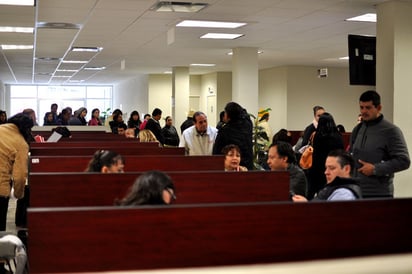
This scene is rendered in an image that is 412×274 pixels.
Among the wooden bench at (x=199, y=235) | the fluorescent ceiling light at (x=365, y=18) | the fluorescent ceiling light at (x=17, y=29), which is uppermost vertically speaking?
the fluorescent ceiling light at (x=17, y=29)

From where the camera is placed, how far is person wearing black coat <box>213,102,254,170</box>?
596cm

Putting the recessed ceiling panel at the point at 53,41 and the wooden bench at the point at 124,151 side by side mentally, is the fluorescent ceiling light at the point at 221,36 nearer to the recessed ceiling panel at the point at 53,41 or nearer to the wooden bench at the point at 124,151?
the recessed ceiling panel at the point at 53,41

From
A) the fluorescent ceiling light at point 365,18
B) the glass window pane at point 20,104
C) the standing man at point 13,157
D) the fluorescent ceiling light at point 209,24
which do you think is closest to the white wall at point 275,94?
the fluorescent ceiling light at point 209,24

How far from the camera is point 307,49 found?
1163 centimetres

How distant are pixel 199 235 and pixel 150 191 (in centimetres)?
38

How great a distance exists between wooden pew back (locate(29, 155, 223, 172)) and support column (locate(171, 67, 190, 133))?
35.8 feet

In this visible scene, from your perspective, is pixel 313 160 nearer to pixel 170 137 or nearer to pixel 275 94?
pixel 170 137

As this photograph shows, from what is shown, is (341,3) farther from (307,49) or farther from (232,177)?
(307,49)

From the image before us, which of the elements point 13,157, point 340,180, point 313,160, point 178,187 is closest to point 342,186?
point 340,180

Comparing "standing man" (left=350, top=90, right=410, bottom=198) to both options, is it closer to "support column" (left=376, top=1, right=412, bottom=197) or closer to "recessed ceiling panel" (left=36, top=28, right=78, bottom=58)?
"support column" (left=376, top=1, right=412, bottom=197)

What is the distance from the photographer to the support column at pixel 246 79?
11078mm

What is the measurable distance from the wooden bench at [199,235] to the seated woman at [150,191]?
0.27 m

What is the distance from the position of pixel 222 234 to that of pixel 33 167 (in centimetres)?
314

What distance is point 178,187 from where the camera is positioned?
4.14m
